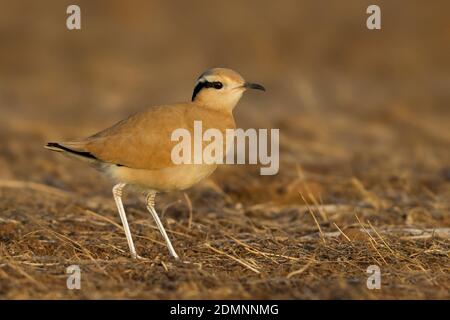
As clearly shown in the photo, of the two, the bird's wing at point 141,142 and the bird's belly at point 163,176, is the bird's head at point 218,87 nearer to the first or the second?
the bird's wing at point 141,142

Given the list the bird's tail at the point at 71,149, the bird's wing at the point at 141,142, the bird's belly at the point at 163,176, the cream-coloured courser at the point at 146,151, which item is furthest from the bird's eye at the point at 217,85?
the bird's tail at the point at 71,149

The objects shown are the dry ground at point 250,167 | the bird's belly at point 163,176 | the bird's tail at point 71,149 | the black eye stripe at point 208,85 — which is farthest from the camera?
the black eye stripe at point 208,85

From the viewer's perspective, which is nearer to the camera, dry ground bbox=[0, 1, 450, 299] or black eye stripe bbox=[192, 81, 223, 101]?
dry ground bbox=[0, 1, 450, 299]

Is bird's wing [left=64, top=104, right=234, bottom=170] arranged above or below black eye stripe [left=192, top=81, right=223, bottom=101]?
below

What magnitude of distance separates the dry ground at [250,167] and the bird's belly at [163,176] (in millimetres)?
506

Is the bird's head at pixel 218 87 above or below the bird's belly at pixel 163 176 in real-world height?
above

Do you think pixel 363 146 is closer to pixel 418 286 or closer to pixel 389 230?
pixel 389 230

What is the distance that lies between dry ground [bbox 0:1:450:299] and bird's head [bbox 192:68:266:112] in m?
1.03

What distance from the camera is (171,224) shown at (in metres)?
7.29

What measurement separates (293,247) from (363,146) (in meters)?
5.80

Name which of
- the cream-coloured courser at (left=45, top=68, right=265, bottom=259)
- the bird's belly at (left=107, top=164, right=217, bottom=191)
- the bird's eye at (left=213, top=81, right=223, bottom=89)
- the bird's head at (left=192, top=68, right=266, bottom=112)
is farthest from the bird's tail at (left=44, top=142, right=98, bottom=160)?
the bird's eye at (left=213, top=81, right=223, bottom=89)

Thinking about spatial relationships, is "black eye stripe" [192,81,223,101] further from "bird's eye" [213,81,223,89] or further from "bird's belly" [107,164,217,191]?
"bird's belly" [107,164,217,191]

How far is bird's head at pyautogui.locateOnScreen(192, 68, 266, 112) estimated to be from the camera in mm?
6508

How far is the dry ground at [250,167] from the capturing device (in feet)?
18.1
